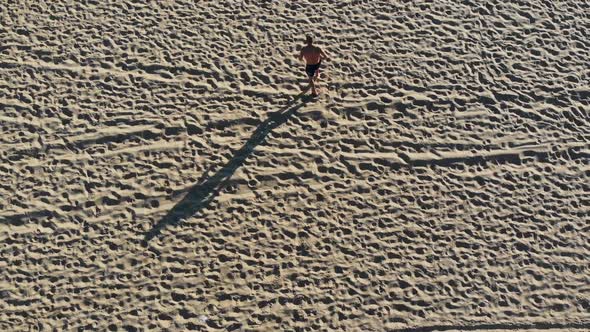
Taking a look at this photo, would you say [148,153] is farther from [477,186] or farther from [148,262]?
[477,186]


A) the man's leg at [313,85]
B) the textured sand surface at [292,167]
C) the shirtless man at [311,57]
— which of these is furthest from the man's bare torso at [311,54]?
the textured sand surface at [292,167]

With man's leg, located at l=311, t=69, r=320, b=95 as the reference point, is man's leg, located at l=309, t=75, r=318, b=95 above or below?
below

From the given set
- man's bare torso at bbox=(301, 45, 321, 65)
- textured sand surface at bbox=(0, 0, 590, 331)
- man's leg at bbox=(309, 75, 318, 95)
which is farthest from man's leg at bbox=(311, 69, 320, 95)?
man's bare torso at bbox=(301, 45, 321, 65)

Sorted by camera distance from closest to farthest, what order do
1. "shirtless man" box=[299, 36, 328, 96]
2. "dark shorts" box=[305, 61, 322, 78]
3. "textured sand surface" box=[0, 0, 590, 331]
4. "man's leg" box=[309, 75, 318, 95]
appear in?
1. "textured sand surface" box=[0, 0, 590, 331]
2. "shirtless man" box=[299, 36, 328, 96]
3. "dark shorts" box=[305, 61, 322, 78]
4. "man's leg" box=[309, 75, 318, 95]

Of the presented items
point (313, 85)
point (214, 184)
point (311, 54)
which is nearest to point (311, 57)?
point (311, 54)

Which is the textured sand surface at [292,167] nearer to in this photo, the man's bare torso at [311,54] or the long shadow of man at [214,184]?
the long shadow of man at [214,184]

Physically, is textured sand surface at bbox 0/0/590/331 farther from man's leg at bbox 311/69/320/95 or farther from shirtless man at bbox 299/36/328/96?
shirtless man at bbox 299/36/328/96
